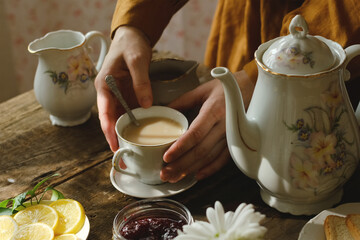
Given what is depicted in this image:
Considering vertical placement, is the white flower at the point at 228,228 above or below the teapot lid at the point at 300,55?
below

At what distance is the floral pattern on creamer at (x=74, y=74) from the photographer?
48.4 inches

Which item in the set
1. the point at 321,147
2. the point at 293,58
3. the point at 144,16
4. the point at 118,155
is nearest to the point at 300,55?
the point at 293,58

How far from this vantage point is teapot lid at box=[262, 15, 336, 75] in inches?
32.0

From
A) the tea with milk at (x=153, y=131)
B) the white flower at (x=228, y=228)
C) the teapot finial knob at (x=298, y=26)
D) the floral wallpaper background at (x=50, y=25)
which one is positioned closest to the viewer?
the white flower at (x=228, y=228)

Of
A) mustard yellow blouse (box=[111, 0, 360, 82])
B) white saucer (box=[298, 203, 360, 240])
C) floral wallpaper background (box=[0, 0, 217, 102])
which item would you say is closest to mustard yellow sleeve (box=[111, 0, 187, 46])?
mustard yellow blouse (box=[111, 0, 360, 82])

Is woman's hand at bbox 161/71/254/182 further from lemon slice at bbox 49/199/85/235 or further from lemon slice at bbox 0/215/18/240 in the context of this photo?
lemon slice at bbox 0/215/18/240

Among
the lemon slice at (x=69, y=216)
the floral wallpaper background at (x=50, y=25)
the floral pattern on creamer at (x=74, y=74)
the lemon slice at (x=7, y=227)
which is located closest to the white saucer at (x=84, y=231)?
the lemon slice at (x=69, y=216)

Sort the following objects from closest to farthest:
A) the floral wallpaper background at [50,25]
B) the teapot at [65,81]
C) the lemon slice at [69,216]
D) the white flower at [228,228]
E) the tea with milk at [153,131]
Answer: the white flower at [228,228]
the lemon slice at [69,216]
the tea with milk at [153,131]
the teapot at [65,81]
the floral wallpaper background at [50,25]

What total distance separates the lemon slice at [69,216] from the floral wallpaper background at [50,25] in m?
1.89

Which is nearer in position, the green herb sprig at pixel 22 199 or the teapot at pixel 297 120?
the teapot at pixel 297 120

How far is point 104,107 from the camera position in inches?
45.1

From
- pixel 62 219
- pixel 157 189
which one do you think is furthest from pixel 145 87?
pixel 62 219

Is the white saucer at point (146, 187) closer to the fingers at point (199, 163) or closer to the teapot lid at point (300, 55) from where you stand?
the fingers at point (199, 163)

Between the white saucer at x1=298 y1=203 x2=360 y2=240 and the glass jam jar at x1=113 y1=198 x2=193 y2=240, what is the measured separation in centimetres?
19
